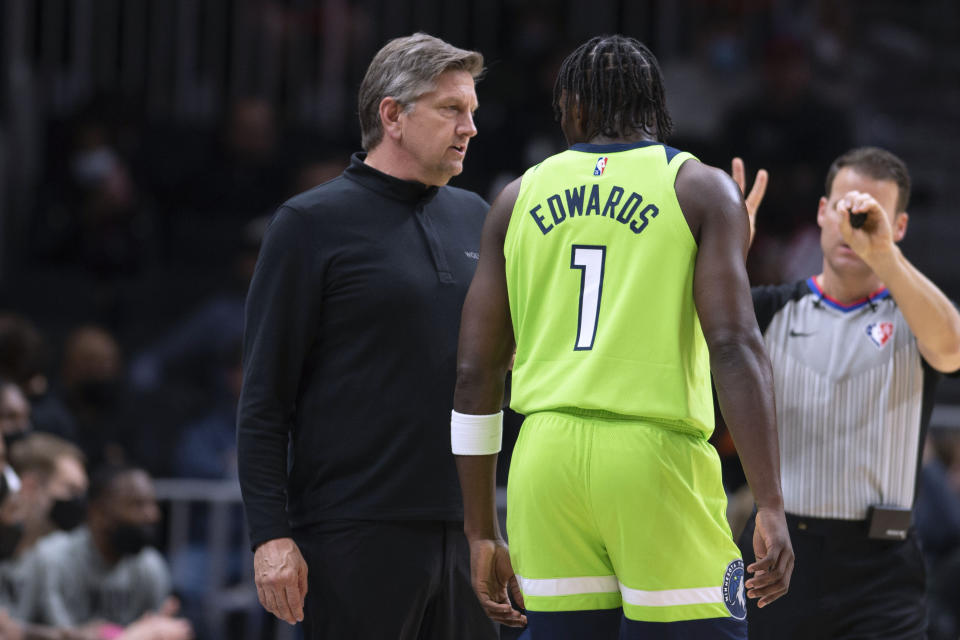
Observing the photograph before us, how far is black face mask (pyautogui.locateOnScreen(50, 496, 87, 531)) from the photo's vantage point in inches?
250

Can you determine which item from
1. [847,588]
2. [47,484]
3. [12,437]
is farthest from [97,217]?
[847,588]

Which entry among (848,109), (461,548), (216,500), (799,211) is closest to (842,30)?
(848,109)

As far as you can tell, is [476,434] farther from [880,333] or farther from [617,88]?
[880,333]

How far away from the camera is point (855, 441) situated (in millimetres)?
3939

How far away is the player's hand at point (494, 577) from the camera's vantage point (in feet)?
10.2

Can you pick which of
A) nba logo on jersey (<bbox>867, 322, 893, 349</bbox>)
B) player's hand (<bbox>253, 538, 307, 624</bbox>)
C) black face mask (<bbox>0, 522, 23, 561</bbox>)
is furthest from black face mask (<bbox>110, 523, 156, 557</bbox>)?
nba logo on jersey (<bbox>867, 322, 893, 349</bbox>)

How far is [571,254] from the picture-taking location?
2938 millimetres

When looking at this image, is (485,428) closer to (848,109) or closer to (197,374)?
(197,374)

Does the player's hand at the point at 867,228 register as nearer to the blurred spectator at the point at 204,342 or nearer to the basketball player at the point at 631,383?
the basketball player at the point at 631,383

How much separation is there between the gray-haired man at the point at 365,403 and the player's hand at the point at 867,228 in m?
1.01

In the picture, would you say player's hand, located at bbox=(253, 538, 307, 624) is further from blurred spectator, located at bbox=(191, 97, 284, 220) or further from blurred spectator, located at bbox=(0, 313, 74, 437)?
blurred spectator, located at bbox=(191, 97, 284, 220)

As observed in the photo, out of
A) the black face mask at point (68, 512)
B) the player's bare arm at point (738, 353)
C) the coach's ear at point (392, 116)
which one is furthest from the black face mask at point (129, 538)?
the player's bare arm at point (738, 353)

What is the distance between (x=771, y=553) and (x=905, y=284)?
3.92 feet

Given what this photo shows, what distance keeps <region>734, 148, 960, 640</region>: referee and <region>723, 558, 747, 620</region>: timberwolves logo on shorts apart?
105cm
